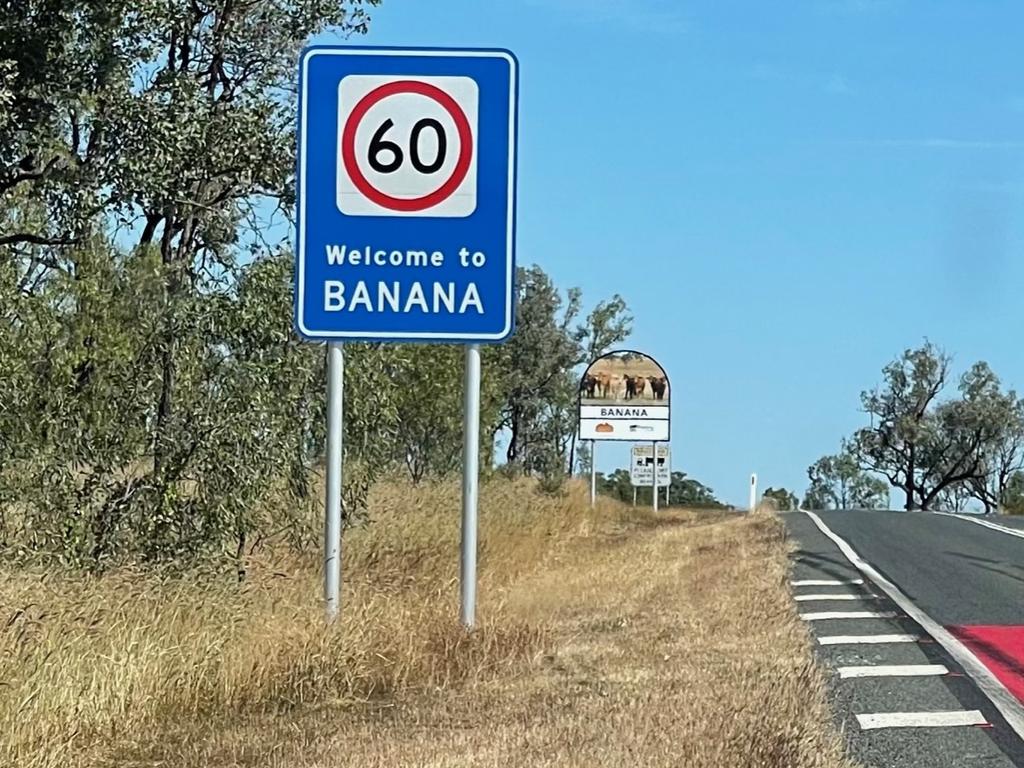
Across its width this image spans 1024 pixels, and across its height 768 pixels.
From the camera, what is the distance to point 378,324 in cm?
821

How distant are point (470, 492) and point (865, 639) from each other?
3.29 m

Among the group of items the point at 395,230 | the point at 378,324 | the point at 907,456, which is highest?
the point at 395,230

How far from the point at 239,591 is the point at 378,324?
75.3 inches

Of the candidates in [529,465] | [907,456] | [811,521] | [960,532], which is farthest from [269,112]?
[907,456]

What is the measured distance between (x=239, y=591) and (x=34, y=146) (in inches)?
156

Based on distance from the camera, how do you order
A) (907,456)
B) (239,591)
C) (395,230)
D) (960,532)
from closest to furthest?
1. (395,230)
2. (239,591)
3. (960,532)
4. (907,456)

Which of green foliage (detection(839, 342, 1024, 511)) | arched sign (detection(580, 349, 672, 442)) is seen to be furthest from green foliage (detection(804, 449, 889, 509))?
arched sign (detection(580, 349, 672, 442))

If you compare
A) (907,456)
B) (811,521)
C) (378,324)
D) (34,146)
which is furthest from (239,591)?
(907,456)

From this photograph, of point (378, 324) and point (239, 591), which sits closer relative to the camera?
point (378, 324)

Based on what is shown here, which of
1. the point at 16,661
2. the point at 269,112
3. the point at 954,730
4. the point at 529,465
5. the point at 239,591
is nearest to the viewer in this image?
the point at 16,661

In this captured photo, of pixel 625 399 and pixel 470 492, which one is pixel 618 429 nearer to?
pixel 625 399

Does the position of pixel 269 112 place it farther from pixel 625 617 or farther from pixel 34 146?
pixel 625 617

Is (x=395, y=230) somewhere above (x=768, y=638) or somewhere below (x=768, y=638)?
above

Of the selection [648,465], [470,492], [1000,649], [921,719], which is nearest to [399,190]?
[470,492]
